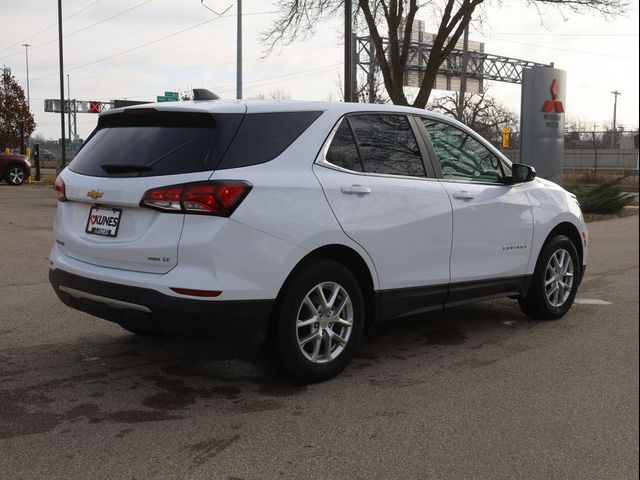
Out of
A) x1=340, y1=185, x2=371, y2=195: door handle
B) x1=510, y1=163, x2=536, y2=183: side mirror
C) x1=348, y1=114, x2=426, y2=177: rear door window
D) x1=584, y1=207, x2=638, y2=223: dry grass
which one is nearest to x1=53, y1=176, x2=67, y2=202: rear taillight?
x1=340, y1=185, x2=371, y2=195: door handle

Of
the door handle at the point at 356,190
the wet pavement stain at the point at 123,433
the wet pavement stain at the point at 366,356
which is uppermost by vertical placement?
the door handle at the point at 356,190

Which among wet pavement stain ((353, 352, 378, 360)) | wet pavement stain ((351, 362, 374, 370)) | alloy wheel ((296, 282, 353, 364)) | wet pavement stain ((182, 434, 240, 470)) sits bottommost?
wet pavement stain ((182, 434, 240, 470))

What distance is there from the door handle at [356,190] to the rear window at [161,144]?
82 centimetres

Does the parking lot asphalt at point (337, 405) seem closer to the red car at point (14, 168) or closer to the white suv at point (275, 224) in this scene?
the white suv at point (275, 224)

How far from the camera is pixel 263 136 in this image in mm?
4332

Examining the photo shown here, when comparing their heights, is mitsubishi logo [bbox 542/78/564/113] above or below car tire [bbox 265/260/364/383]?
above

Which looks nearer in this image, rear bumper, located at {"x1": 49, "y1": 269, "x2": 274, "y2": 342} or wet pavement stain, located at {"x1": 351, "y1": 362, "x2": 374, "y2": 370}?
rear bumper, located at {"x1": 49, "y1": 269, "x2": 274, "y2": 342}

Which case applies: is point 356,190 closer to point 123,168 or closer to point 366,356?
point 366,356

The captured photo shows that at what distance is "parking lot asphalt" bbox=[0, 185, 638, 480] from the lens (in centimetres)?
338

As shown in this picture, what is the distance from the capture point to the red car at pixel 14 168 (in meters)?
25.7

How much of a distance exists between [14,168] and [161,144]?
24187 millimetres

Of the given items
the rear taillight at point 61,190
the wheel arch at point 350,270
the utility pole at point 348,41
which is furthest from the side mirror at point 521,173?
the utility pole at point 348,41

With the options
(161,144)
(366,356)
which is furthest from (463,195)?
(161,144)

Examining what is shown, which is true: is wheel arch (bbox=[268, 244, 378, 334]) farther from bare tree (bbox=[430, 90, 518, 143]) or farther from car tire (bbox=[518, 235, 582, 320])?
bare tree (bbox=[430, 90, 518, 143])
